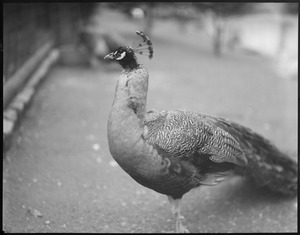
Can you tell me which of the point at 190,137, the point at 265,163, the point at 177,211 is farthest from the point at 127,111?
the point at 265,163

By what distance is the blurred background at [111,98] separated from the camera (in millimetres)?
3070

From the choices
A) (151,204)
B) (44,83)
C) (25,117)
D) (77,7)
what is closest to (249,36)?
(77,7)

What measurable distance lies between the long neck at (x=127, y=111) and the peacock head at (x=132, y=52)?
5 centimetres

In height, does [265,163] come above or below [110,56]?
below

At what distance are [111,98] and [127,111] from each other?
358 cm

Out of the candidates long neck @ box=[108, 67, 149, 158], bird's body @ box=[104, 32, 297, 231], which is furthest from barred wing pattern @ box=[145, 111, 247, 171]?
long neck @ box=[108, 67, 149, 158]

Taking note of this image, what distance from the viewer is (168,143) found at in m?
2.29

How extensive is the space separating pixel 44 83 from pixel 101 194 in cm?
324

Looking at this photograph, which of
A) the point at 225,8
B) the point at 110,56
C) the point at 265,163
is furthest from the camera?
the point at 225,8

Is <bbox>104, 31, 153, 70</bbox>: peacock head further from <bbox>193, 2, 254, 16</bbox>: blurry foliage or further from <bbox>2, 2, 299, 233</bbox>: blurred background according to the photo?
<bbox>193, 2, 254, 16</bbox>: blurry foliage

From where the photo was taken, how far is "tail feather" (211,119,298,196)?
2.88m

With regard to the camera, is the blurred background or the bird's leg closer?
the bird's leg

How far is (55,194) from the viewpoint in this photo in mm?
3158

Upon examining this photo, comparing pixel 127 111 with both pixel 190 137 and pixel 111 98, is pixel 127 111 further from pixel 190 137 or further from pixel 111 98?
pixel 111 98
